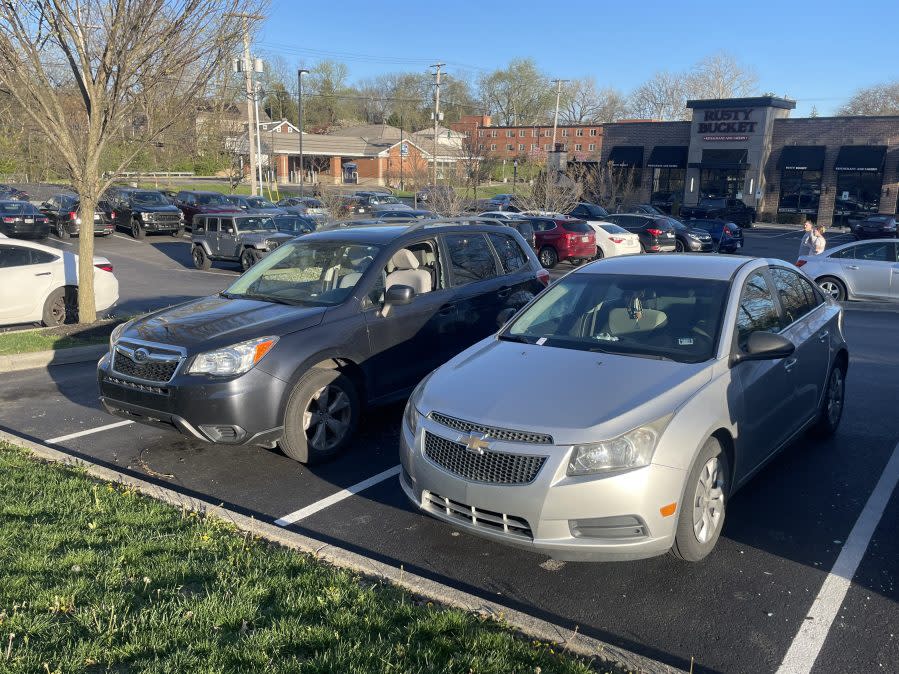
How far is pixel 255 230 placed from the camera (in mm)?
22188

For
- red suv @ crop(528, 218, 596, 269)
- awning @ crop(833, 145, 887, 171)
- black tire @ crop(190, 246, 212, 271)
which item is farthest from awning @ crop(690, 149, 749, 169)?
black tire @ crop(190, 246, 212, 271)

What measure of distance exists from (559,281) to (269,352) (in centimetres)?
219

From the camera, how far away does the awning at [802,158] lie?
46094 mm

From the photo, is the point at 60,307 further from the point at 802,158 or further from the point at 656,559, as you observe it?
the point at 802,158

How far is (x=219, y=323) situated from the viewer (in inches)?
226

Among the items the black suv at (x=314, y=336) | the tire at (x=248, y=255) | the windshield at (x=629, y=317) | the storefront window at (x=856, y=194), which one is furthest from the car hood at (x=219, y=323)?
the storefront window at (x=856, y=194)

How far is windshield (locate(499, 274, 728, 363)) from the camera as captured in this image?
15.5ft

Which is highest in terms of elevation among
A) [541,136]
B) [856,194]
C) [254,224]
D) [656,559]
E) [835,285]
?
[541,136]

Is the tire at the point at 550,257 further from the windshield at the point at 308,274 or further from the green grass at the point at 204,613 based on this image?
the green grass at the point at 204,613

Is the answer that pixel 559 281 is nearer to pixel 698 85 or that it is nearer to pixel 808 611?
pixel 808 611

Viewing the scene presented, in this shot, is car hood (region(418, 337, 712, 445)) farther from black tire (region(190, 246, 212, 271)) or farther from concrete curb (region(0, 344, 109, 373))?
black tire (region(190, 246, 212, 271))

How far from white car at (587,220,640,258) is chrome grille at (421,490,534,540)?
20.1 m

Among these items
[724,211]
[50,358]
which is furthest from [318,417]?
[724,211]

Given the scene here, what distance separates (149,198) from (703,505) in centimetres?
3217
